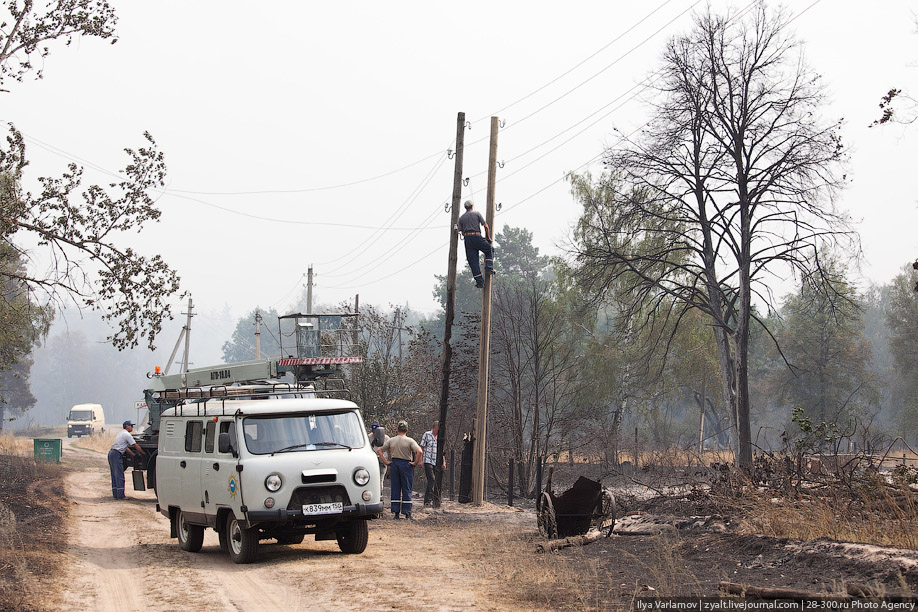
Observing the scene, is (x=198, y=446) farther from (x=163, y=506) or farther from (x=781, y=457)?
(x=781, y=457)

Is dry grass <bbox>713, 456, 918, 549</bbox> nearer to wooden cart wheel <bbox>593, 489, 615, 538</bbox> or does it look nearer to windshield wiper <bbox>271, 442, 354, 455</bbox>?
wooden cart wheel <bbox>593, 489, 615, 538</bbox>

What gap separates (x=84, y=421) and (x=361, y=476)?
83165 mm

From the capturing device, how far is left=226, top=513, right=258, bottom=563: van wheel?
11.9 meters

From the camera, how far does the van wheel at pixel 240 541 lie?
11875 mm

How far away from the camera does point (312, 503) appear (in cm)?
1196

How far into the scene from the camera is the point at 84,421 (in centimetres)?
8719

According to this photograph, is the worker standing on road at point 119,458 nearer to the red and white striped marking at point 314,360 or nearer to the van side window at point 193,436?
the red and white striped marking at point 314,360

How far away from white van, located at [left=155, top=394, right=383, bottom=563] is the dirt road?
44 cm

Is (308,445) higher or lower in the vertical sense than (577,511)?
higher

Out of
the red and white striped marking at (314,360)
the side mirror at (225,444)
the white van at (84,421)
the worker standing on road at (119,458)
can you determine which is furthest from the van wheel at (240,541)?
the white van at (84,421)

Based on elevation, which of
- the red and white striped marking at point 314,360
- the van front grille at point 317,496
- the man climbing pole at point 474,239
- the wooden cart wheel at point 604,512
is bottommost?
the wooden cart wheel at point 604,512

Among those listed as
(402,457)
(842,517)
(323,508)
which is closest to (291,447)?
(323,508)

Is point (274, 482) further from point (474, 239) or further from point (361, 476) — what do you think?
point (474, 239)

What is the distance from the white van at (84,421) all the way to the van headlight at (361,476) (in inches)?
2983
